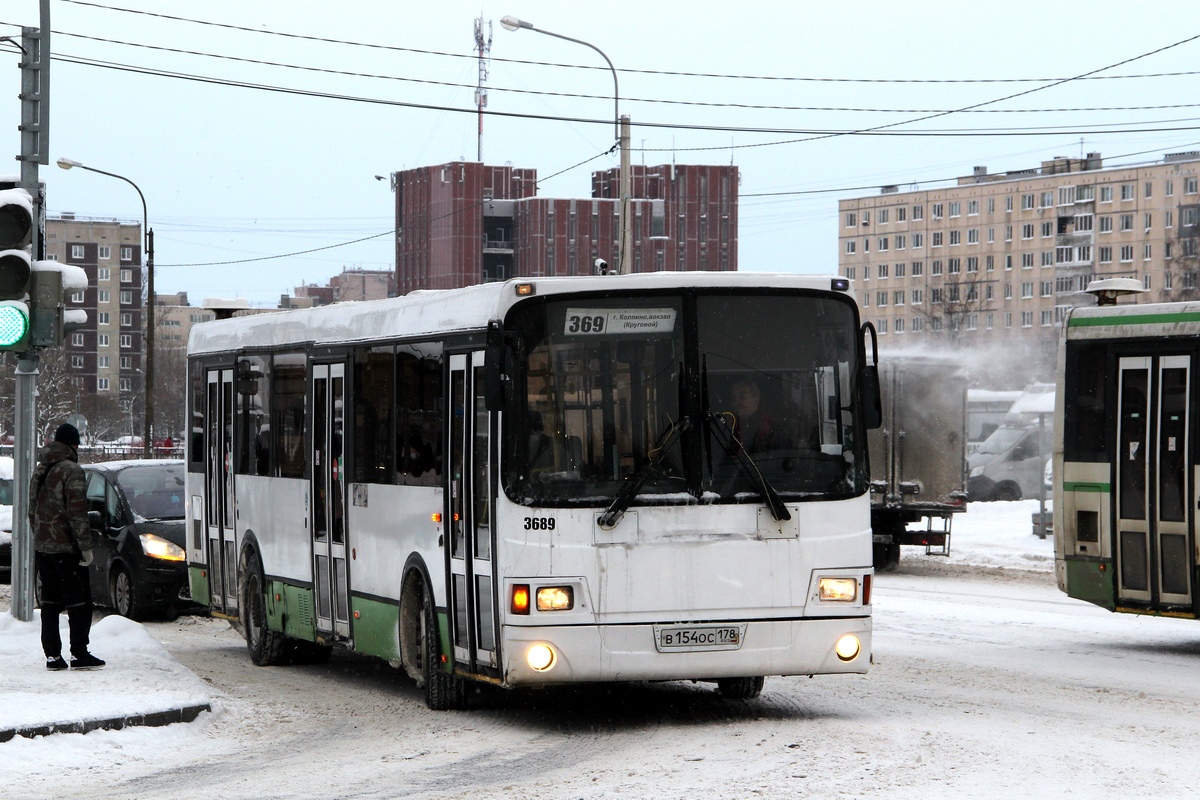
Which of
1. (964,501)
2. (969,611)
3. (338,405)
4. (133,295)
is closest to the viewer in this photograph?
(338,405)

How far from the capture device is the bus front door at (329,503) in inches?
519

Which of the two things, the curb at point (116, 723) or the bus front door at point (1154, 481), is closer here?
the curb at point (116, 723)

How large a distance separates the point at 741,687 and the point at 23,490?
6180mm

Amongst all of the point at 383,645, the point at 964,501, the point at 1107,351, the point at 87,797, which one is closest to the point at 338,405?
the point at 383,645

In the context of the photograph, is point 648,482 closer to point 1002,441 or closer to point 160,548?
point 160,548

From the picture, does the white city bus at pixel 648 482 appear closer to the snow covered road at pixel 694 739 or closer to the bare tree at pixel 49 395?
→ the snow covered road at pixel 694 739

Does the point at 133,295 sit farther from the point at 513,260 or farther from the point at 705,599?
the point at 705,599

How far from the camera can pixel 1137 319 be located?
49.8ft

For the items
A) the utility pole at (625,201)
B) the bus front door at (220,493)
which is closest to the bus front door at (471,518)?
the bus front door at (220,493)

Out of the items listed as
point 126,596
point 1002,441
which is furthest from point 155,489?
point 1002,441

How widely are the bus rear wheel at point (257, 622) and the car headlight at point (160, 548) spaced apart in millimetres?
3540

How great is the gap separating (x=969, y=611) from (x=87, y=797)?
38.2 feet

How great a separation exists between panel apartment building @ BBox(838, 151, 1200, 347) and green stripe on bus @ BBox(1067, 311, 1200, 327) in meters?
109

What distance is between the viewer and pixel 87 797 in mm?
8922
